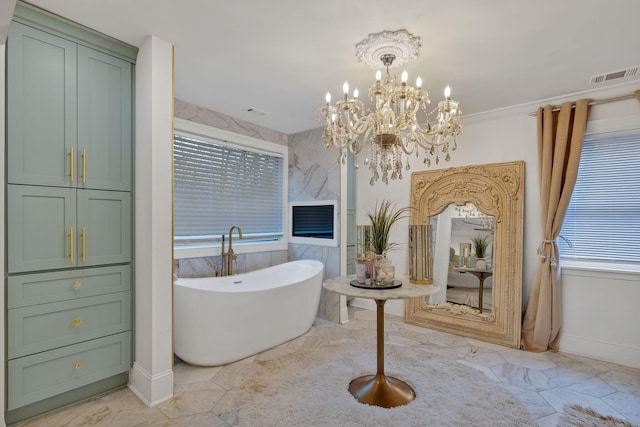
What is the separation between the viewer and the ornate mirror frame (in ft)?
10.6

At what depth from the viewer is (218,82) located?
2754mm

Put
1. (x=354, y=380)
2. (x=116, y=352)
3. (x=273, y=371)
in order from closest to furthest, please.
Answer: (x=116, y=352)
(x=354, y=380)
(x=273, y=371)

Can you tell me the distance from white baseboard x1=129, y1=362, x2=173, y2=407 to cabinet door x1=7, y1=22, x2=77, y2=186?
135 centimetres

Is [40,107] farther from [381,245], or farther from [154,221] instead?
[381,245]

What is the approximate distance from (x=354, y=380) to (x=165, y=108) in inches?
93.3

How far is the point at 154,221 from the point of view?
83.3 inches

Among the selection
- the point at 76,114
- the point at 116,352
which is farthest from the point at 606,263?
the point at 76,114

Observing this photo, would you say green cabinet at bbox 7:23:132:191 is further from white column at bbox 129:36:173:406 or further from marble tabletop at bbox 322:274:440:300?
marble tabletop at bbox 322:274:440:300

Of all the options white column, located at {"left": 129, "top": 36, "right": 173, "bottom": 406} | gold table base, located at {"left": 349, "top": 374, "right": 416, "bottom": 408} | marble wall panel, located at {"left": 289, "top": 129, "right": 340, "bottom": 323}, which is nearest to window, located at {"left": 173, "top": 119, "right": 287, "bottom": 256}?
marble wall panel, located at {"left": 289, "top": 129, "right": 340, "bottom": 323}

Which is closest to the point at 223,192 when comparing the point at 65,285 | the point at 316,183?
the point at 316,183

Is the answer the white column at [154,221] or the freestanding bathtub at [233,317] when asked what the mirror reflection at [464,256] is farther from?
the white column at [154,221]

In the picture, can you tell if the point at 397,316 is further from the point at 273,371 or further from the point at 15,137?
the point at 15,137

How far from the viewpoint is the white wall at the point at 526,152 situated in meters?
2.82

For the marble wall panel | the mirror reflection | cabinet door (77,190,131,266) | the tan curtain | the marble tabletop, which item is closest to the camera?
the marble tabletop
